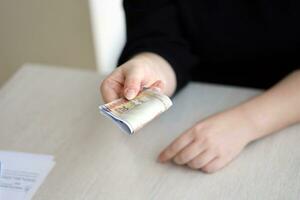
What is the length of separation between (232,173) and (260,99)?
16cm

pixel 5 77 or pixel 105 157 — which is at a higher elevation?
pixel 105 157

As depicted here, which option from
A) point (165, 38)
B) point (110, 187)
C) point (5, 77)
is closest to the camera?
point (110, 187)

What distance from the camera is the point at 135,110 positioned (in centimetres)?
65

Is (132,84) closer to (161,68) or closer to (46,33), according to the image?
(161,68)

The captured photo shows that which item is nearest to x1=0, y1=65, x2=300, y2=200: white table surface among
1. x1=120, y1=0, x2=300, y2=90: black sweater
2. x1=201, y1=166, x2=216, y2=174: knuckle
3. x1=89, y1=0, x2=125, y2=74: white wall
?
x1=201, y1=166, x2=216, y2=174: knuckle

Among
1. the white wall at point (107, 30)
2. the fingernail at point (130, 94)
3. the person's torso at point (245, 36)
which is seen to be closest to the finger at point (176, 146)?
the fingernail at point (130, 94)

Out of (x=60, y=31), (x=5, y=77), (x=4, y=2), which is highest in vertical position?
(x=4, y=2)

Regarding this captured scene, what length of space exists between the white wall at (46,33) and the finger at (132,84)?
84 cm

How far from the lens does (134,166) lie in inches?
27.8

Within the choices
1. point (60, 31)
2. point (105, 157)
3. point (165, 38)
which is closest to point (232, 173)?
point (105, 157)

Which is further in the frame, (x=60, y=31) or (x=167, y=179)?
(x=60, y=31)

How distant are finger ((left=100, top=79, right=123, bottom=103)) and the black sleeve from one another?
169mm

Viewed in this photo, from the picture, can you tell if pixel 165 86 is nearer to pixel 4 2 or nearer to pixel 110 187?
pixel 110 187

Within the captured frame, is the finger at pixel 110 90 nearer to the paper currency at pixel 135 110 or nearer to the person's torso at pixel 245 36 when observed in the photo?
the paper currency at pixel 135 110
